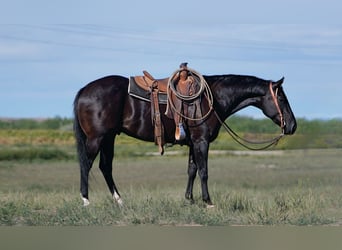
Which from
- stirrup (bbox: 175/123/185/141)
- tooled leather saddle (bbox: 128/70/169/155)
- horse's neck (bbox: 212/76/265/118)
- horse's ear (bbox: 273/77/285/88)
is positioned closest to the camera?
stirrup (bbox: 175/123/185/141)

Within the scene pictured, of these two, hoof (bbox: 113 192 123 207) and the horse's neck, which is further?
A: the horse's neck

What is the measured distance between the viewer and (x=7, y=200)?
11875 mm

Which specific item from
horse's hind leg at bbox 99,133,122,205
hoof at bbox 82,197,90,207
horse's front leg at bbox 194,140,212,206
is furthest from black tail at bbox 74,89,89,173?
horse's front leg at bbox 194,140,212,206

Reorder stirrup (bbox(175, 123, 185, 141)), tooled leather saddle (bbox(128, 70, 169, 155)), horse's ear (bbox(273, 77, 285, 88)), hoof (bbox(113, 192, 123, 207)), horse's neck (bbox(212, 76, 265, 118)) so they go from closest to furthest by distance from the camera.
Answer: hoof (bbox(113, 192, 123, 207)), stirrup (bbox(175, 123, 185, 141)), horse's ear (bbox(273, 77, 285, 88)), tooled leather saddle (bbox(128, 70, 169, 155)), horse's neck (bbox(212, 76, 265, 118))

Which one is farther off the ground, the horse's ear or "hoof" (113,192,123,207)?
the horse's ear

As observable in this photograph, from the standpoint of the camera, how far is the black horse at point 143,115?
11.7m

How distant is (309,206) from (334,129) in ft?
63.3

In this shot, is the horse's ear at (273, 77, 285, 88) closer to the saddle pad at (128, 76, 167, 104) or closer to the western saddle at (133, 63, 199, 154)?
the western saddle at (133, 63, 199, 154)

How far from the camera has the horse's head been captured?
11.7m

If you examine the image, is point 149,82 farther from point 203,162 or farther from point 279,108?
point 279,108

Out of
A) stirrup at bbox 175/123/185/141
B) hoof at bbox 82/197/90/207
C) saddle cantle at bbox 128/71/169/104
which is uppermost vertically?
saddle cantle at bbox 128/71/169/104

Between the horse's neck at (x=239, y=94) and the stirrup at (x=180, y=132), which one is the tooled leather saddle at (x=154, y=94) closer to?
the stirrup at (x=180, y=132)

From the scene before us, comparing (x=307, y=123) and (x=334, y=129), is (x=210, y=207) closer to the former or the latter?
(x=307, y=123)

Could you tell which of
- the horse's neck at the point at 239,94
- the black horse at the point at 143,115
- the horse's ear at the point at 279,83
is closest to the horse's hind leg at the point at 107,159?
the black horse at the point at 143,115
